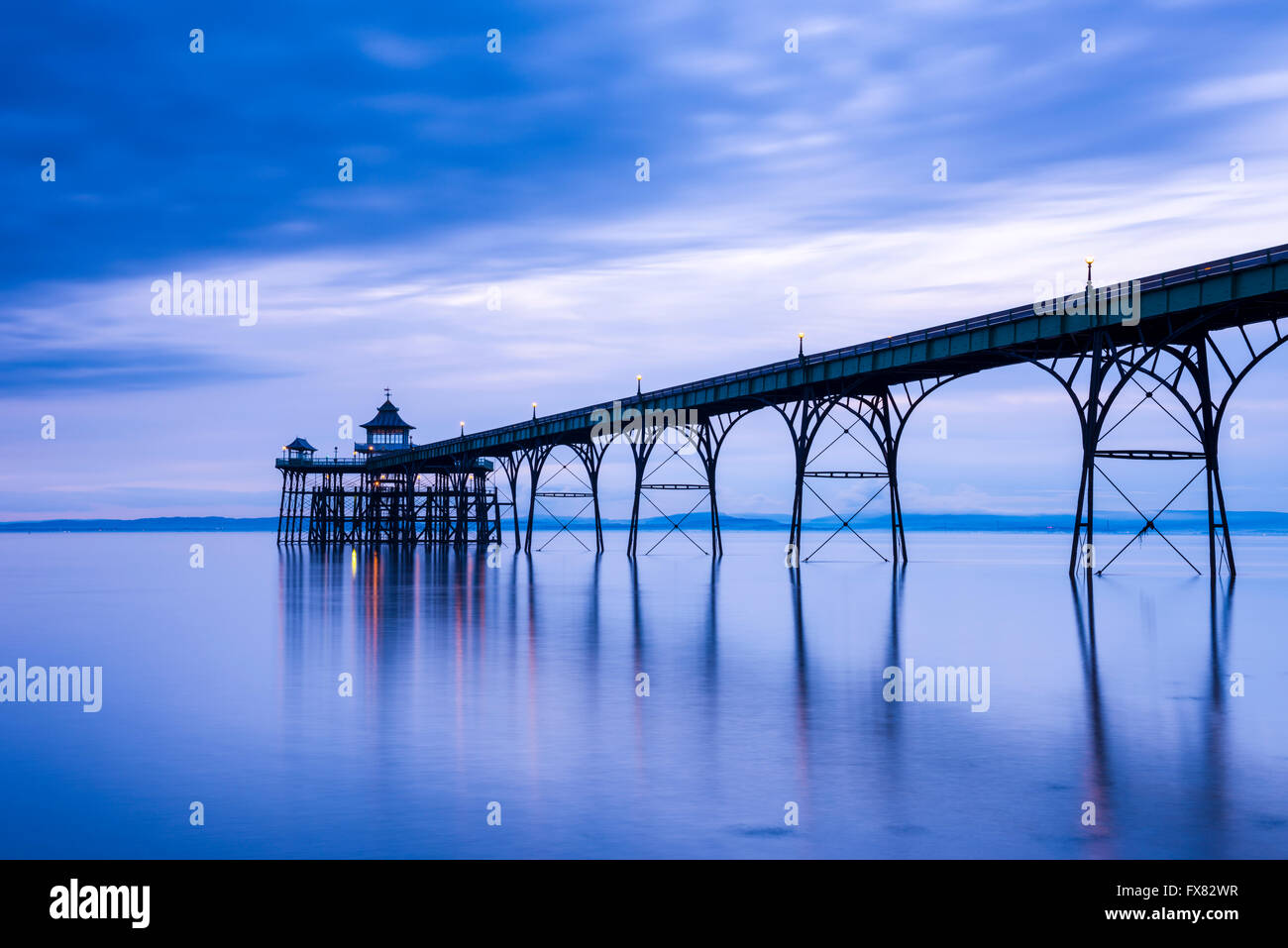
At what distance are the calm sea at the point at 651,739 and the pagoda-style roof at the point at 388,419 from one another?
4056 inches

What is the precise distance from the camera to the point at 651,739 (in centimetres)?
1372

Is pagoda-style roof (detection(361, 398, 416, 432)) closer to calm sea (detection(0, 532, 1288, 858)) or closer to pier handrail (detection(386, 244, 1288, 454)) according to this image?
pier handrail (detection(386, 244, 1288, 454))

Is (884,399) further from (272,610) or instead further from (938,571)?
(272,610)

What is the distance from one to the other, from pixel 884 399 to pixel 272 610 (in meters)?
30.6

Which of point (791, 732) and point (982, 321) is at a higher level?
point (982, 321)

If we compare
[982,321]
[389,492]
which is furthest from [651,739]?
[389,492]

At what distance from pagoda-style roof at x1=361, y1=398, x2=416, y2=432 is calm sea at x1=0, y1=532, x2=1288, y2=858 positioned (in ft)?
338

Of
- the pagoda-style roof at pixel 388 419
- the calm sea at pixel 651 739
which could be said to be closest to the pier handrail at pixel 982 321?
the calm sea at pixel 651 739

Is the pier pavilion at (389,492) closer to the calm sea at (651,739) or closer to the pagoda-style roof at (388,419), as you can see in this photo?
the pagoda-style roof at (388,419)

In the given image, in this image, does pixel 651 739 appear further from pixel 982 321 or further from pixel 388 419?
pixel 388 419

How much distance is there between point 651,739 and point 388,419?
407 feet
